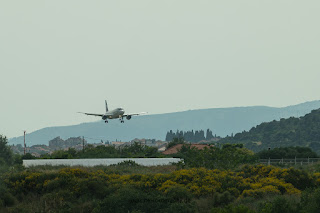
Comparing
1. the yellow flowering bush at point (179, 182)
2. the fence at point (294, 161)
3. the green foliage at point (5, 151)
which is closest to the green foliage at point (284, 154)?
the fence at point (294, 161)

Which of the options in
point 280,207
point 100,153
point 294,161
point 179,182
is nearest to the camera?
point 280,207

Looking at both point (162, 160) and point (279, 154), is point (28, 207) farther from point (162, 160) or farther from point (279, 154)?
point (279, 154)

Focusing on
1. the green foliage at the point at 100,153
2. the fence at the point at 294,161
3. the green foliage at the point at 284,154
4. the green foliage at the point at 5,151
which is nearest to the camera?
the fence at the point at 294,161

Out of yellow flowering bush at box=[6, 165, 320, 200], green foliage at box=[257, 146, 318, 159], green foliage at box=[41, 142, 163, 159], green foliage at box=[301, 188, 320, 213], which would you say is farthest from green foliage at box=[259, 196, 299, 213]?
green foliage at box=[257, 146, 318, 159]

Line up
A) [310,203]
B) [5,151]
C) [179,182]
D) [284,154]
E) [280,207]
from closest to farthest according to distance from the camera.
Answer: [280,207]
[310,203]
[179,182]
[5,151]
[284,154]

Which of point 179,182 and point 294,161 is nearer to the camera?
point 179,182

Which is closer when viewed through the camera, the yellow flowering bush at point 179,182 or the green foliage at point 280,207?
the green foliage at point 280,207

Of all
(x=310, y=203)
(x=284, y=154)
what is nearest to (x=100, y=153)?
(x=284, y=154)

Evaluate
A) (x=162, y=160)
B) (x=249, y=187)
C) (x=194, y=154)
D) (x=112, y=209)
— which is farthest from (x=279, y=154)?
(x=112, y=209)

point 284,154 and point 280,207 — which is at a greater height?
point 284,154

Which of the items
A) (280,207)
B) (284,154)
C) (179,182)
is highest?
(284,154)

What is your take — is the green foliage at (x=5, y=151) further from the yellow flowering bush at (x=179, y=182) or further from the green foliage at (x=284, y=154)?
the yellow flowering bush at (x=179, y=182)

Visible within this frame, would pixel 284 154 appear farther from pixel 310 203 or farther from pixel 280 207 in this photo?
pixel 280 207

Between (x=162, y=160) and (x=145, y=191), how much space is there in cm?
3410
